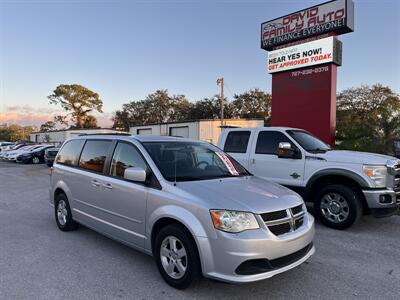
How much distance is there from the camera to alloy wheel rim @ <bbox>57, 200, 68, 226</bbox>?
19.0 feet

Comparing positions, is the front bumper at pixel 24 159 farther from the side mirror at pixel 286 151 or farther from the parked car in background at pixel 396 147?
the parked car in background at pixel 396 147

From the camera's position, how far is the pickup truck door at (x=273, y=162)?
6637mm

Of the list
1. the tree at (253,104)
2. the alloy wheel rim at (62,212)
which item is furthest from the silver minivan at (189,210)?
the tree at (253,104)

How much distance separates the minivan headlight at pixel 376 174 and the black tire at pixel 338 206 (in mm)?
403

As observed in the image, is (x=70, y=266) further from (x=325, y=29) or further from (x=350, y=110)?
(x=350, y=110)

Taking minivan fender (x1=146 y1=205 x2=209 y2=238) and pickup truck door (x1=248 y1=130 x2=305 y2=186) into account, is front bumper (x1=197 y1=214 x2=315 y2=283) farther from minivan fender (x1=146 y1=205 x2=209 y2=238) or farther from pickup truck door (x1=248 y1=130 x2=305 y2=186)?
pickup truck door (x1=248 y1=130 x2=305 y2=186)

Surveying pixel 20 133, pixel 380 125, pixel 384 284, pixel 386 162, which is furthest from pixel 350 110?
pixel 20 133

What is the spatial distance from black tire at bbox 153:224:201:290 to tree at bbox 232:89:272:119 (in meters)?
50.2

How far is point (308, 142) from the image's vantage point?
6914mm

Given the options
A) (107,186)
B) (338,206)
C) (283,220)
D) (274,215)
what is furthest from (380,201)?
(107,186)

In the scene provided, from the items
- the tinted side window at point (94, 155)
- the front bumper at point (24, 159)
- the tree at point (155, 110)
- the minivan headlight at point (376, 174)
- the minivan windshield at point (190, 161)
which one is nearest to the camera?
the minivan windshield at point (190, 161)

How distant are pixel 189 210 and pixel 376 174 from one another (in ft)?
13.0

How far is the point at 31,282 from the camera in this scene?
378 centimetres

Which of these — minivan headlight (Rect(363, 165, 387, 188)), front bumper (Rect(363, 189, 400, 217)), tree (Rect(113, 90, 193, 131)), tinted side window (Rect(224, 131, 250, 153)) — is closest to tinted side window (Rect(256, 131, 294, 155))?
tinted side window (Rect(224, 131, 250, 153))
